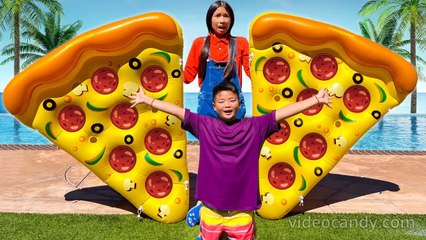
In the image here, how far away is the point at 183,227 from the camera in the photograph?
4.27m

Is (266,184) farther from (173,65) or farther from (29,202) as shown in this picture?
(29,202)

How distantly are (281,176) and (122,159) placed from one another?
5.86ft

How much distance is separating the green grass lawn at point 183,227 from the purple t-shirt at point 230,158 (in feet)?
6.05

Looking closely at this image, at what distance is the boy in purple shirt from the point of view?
2.25 meters

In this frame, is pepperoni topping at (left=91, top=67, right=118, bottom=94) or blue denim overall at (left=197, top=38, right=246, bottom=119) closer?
blue denim overall at (left=197, top=38, right=246, bottom=119)

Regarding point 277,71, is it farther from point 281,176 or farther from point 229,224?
→ point 229,224

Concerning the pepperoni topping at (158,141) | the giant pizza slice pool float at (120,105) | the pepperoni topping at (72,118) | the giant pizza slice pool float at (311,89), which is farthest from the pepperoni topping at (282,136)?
the pepperoni topping at (72,118)

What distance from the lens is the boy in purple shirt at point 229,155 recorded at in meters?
2.25

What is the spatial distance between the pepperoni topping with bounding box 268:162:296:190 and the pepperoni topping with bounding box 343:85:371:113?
973 mm

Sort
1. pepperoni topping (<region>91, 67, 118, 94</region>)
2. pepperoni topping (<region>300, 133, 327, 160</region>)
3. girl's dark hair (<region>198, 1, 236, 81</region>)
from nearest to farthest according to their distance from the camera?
girl's dark hair (<region>198, 1, 236, 81</region>)
pepperoni topping (<region>91, 67, 118, 94</region>)
pepperoni topping (<region>300, 133, 327, 160</region>)

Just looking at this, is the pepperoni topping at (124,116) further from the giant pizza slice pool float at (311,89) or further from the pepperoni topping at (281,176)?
the pepperoni topping at (281,176)

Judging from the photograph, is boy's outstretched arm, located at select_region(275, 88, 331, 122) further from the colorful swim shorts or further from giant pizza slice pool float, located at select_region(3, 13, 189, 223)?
giant pizza slice pool float, located at select_region(3, 13, 189, 223)

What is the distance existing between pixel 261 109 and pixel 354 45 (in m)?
1.17

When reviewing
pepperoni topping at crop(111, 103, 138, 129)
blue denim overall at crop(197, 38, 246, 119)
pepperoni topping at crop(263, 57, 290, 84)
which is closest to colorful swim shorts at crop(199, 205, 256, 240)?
blue denim overall at crop(197, 38, 246, 119)
